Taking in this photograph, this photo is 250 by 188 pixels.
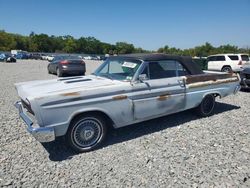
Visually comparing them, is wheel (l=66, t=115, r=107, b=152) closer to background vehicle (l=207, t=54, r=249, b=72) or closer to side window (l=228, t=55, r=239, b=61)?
background vehicle (l=207, t=54, r=249, b=72)

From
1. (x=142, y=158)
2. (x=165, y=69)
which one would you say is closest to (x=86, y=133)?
(x=142, y=158)

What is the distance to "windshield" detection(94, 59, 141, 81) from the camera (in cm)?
457

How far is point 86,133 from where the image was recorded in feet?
13.1

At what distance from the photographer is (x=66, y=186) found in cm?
304

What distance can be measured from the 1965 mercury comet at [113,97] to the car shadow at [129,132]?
28cm

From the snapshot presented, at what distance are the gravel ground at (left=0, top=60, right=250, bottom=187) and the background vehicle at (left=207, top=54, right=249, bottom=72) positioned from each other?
37.8 ft

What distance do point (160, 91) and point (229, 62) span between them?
13391 mm

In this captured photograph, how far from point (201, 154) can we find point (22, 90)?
3.47 meters

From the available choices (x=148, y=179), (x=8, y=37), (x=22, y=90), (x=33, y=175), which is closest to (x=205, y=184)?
(x=148, y=179)

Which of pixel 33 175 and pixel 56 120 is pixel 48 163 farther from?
pixel 56 120

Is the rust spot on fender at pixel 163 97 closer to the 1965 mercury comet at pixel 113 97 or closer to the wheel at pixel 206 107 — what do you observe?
the 1965 mercury comet at pixel 113 97

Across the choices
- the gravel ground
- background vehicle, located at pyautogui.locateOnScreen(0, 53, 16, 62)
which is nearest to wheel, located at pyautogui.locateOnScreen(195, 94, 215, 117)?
the gravel ground

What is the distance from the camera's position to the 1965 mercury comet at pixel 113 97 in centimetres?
356

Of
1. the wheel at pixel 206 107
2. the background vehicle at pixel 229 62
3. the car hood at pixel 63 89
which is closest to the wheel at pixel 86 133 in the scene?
the car hood at pixel 63 89
